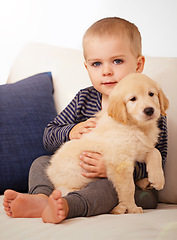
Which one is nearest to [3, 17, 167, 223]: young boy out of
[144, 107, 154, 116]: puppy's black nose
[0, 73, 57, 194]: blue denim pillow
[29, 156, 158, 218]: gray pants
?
[29, 156, 158, 218]: gray pants

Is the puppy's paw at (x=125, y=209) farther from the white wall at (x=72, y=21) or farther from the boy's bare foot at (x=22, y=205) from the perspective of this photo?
the white wall at (x=72, y=21)

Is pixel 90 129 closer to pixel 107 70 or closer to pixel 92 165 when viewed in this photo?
pixel 92 165

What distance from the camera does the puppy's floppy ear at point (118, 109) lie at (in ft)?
4.83

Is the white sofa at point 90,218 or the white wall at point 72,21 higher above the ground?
the white wall at point 72,21

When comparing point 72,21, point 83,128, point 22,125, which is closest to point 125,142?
Answer: point 83,128

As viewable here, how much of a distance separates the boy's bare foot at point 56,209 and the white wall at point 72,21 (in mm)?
1656

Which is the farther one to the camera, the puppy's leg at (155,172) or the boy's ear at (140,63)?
the boy's ear at (140,63)

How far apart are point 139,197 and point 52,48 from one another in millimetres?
1389

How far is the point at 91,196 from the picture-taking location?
4.65 feet

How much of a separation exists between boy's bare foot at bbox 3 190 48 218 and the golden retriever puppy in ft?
0.65

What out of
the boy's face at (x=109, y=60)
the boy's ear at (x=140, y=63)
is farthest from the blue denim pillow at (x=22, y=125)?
the boy's ear at (x=140, y=63)

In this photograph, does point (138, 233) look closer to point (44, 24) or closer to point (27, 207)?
point (27, 207)

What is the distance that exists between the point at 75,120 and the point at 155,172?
2.20 feet

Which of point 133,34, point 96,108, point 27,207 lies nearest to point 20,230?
point 27,207
